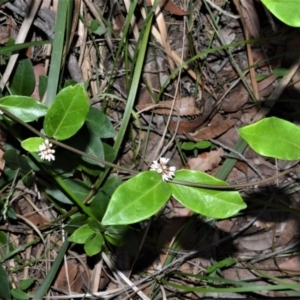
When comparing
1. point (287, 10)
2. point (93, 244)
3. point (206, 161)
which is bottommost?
point (93, 244)

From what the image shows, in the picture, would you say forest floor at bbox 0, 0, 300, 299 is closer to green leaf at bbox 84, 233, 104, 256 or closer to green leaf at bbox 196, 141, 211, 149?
green leaf at bbox 196, 141, 211, 149

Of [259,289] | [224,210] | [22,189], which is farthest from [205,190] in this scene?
[22,189]

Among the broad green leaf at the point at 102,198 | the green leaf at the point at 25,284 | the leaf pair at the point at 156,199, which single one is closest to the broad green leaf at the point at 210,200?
the leaf pair at the point at 156,199

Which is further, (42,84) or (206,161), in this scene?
(206,161)

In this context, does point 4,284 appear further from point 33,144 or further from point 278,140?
point 278,140

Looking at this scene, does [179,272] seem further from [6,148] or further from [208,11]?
[208,11]

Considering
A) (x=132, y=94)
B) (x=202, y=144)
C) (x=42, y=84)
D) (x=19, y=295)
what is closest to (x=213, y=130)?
(x=202, y=144)

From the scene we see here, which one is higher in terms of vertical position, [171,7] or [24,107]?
[171,7]
